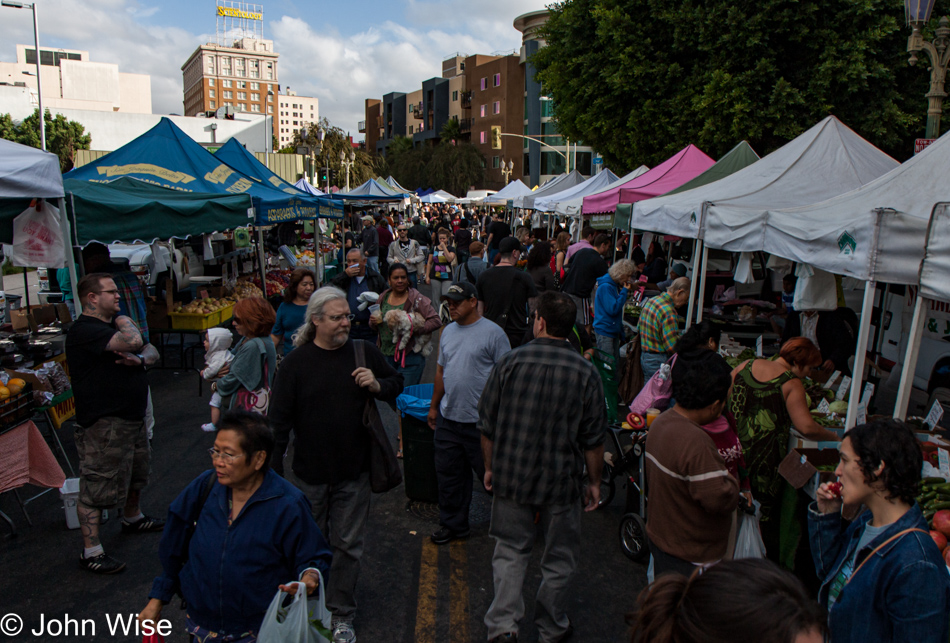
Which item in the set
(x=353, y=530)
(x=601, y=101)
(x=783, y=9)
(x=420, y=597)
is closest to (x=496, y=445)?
(x=353, y=530)

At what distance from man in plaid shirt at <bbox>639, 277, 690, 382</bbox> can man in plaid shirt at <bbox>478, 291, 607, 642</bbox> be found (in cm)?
307

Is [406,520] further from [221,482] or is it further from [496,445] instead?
[221,482]

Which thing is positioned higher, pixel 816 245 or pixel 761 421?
pixel 816 245

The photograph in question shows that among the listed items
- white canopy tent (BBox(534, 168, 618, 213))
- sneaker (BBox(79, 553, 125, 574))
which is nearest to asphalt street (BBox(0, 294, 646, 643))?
sneaker (BBox(79, 553, 125, 574))

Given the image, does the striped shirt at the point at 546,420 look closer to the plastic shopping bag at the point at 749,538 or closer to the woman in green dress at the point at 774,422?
the plastic shopping bag at the point at 749,538

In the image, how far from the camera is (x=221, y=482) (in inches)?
101

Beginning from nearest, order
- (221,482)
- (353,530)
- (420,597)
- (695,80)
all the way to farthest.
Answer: (221,482) < (353,530) < (420,597) < (695,80)

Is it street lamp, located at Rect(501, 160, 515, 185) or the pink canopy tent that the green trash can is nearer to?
the pink canopy tent

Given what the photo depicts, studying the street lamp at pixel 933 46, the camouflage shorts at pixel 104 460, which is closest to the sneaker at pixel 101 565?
the camouflage shorts at pixel 104 460

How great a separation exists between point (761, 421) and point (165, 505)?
457cm

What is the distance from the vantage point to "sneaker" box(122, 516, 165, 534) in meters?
4.77

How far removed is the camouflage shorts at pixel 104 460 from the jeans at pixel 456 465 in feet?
6.94

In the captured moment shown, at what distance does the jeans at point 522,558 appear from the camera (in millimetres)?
3418

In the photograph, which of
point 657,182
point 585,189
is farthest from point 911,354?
point 585,189
